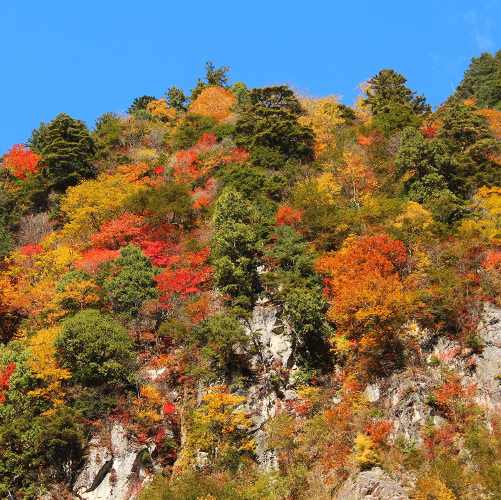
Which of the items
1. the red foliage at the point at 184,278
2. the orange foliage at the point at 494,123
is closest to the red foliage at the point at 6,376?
the red foliage at the point at 184,278

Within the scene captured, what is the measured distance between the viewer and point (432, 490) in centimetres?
1434

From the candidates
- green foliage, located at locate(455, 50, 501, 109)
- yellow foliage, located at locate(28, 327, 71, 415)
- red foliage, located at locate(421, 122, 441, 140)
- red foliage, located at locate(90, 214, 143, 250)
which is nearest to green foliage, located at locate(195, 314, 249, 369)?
yellow foliage, located at locate(28, 327, 71, 415)

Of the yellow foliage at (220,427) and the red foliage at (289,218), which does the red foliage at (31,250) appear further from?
the yellow foliage at (220,427)

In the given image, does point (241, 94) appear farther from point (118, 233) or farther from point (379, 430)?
point (379, 430)

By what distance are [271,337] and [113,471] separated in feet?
31.9

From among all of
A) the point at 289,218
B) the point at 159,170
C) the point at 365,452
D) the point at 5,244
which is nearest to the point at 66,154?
the point at 159,170

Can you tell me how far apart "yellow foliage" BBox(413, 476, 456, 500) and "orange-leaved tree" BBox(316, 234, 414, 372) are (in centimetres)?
664

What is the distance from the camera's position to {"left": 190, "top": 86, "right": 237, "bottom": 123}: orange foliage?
5444 cm

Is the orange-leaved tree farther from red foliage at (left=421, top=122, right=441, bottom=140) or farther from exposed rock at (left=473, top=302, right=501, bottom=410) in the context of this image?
red foliage at (left=421, top=122, right=441, bottom=140)

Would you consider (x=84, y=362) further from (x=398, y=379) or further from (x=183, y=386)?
(x=398, y=379)

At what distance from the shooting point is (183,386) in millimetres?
24266

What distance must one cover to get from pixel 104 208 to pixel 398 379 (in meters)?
25.2

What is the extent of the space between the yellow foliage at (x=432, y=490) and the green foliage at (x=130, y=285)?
672 inches

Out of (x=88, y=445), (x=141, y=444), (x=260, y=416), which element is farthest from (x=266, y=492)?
(x=88, y=445)
